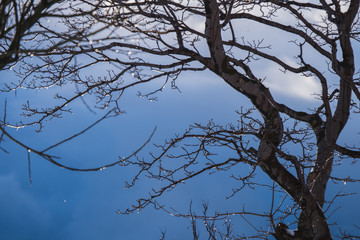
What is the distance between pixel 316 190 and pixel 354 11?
3.48m

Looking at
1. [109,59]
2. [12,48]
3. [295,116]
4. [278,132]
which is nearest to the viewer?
[12,48]

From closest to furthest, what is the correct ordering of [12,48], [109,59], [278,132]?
1. [12,48]
2. [278,132]
3. [109,59]

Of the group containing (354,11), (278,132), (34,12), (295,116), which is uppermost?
(354,11)

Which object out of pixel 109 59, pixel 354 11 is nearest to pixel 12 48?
pixel 109 59

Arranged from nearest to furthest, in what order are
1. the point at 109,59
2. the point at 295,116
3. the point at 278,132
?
1. the point at 278,132
2. the point at 109,59
3. the point at 295,116

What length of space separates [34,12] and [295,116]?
532 centimetres

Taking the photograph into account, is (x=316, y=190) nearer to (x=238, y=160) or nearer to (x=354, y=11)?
(x=238, y=160)

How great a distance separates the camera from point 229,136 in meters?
5.84

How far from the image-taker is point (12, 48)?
8.86ft

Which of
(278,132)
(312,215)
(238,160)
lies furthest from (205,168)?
(312,215)

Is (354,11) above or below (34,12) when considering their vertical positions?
above

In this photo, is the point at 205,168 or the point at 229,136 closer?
the point at 229,136

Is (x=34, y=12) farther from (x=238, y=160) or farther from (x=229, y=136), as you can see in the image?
(x=238, y=160)

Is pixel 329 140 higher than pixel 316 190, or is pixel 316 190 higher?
pixel 329 140
